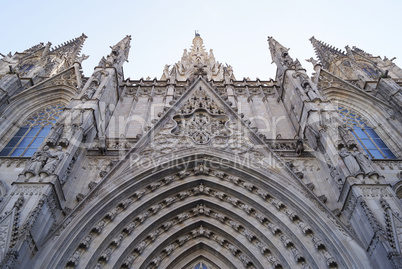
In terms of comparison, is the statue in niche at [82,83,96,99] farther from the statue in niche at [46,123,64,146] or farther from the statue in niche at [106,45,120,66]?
the statue in niche at [106,45,120,66]

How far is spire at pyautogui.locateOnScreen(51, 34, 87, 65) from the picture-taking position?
2250 centimetres

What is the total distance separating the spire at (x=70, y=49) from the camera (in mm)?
22500

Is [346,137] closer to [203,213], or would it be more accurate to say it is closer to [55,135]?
[203,213]

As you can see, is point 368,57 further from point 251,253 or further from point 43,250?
point 43,250

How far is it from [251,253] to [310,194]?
8.05 ft

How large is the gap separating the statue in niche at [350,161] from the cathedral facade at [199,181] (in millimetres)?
43

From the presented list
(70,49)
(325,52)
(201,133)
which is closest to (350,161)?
(201,133)

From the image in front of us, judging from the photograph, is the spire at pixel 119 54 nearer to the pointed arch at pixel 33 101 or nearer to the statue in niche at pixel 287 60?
the pointed arch at pixel 33 101

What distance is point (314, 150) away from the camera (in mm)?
11492

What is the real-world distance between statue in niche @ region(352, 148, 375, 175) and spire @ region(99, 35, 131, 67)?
12.0 metres

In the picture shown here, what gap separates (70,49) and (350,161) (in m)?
21.4

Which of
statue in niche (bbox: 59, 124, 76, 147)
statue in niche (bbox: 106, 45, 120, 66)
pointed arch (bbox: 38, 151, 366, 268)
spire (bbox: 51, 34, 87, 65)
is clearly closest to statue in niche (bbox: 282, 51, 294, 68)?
pointed arch (bbox: 38, 151, 366, 268)

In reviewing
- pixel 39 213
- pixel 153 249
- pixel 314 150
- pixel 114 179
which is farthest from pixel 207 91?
pixel 39 213

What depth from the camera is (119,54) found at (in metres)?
18.3
